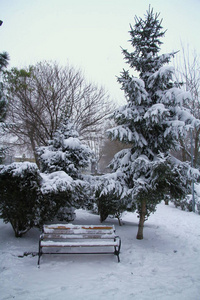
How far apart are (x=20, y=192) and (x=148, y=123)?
405 centimetres

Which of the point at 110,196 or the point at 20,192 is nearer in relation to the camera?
the point at 20,192

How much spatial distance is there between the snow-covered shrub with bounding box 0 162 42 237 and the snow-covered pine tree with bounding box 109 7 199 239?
241 cm

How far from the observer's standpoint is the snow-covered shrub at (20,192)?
5160mm

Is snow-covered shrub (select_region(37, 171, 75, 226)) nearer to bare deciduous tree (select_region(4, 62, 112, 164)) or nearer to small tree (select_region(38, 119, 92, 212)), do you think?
small tree (select_region(38, 119, 92, 212))

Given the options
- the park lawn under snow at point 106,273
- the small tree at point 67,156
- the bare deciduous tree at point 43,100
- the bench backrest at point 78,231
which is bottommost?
the park lawn under snow at point 106,273

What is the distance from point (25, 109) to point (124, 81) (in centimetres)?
923

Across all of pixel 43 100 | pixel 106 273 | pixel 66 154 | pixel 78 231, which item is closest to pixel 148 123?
pixel 66 154

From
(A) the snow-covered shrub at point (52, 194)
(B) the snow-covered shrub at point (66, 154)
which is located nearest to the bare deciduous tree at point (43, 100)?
(B) the snow-covered shrub at point (66, 154)

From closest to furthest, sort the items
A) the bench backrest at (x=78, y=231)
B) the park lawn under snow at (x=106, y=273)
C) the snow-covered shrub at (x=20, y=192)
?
the park lawn under snow at (x=106, y=273)
the bench backrest at (x=78, y=231)
the snow-covered shrub at (x=20, y=192)

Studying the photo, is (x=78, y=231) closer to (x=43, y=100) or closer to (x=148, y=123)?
(x=148, y=123)

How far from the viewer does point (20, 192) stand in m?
5.36

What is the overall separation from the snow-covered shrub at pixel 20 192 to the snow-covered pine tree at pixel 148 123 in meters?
2.41

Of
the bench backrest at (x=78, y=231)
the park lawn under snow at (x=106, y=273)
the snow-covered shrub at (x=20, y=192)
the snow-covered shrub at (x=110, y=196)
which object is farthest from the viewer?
the snow-covered shrub at (x=110, y=196)

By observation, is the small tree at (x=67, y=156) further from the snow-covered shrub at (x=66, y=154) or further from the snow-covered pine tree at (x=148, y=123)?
the snow-covered pine tree at (x=148, y=123)
